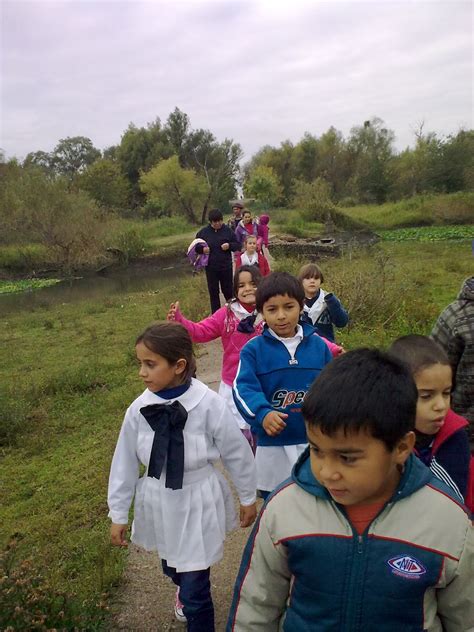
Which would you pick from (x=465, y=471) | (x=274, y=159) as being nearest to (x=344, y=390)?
(x=465, y=471)

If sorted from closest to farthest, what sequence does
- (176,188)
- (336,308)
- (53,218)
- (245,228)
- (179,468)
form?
(179,468)
(336,308)
(245,228)
(53,218)
(176,188)

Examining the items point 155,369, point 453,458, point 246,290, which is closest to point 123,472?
point 155,369

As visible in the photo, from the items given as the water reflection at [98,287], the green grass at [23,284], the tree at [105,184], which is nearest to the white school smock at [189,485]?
the water reflection at [98,287]

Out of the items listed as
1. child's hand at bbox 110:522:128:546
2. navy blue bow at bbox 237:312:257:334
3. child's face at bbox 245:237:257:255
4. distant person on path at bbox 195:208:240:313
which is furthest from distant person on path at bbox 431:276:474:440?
child's face at bbox 245:237:257:255

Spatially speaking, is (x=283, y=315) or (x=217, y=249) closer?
(x=283, y=315)

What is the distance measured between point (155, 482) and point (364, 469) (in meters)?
1.17

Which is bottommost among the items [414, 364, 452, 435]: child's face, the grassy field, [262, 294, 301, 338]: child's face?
the grassy field

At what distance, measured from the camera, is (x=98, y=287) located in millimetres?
19812

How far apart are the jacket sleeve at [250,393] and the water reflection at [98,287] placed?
14827 millimetres

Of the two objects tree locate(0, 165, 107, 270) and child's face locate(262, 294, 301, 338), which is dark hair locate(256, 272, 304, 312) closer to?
child's face locate(262, 294, 301, 338)

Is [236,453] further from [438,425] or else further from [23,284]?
[23,284]

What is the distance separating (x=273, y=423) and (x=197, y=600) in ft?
2.86

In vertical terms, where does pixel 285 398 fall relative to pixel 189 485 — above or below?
above

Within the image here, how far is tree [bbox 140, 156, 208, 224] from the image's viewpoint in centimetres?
3553
